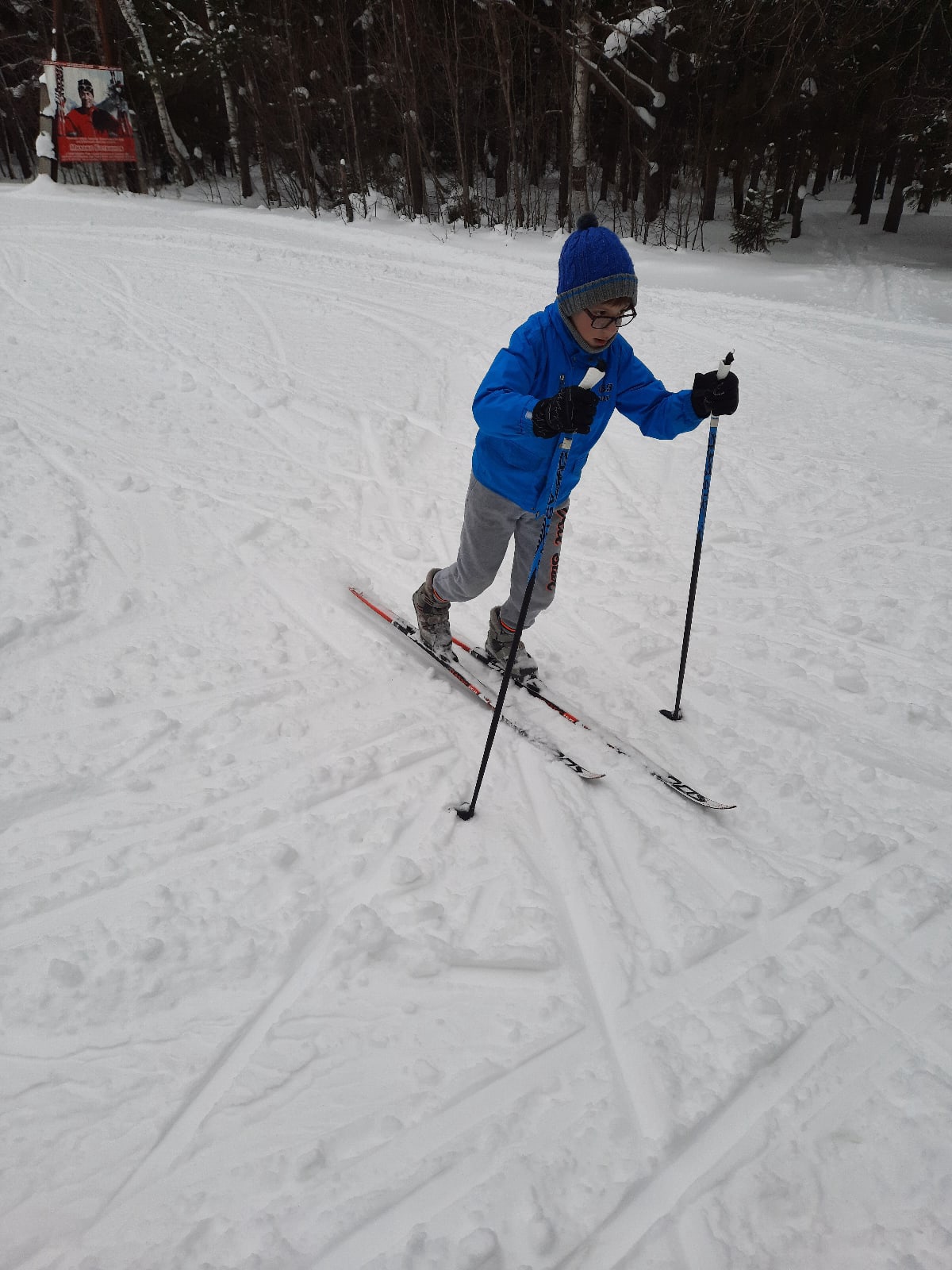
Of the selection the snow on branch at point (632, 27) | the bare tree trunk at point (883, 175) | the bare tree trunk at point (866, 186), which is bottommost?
the bare tree trunk at point (866, 186)

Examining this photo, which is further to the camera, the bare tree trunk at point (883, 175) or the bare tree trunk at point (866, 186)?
the bare tree trunk at point (883, 175)

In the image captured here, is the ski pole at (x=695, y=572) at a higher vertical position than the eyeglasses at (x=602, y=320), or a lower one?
lower

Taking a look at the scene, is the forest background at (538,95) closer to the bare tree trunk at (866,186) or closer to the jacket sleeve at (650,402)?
the bare tree trunk at (866,186)

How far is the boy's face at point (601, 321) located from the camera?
2.38 meters

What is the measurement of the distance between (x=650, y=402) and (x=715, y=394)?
11.0 inches

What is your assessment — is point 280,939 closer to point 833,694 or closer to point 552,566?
point 552,566

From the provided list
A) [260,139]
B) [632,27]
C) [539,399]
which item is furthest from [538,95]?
[539,399]

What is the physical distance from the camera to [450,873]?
7.82 ft

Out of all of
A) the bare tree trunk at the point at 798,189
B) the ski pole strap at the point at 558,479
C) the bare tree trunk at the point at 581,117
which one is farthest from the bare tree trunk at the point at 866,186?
the ski pole strap at the point at 558,479

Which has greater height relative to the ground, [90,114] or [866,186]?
[90,114]

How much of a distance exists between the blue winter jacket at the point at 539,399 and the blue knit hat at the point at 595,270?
0.16m

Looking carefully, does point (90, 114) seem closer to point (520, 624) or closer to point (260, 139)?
point (260, 139)

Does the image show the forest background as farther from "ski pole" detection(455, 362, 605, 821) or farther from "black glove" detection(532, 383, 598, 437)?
"black glove" detection(532, 383, 598, 437)

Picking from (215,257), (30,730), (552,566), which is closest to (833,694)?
(552,566)
